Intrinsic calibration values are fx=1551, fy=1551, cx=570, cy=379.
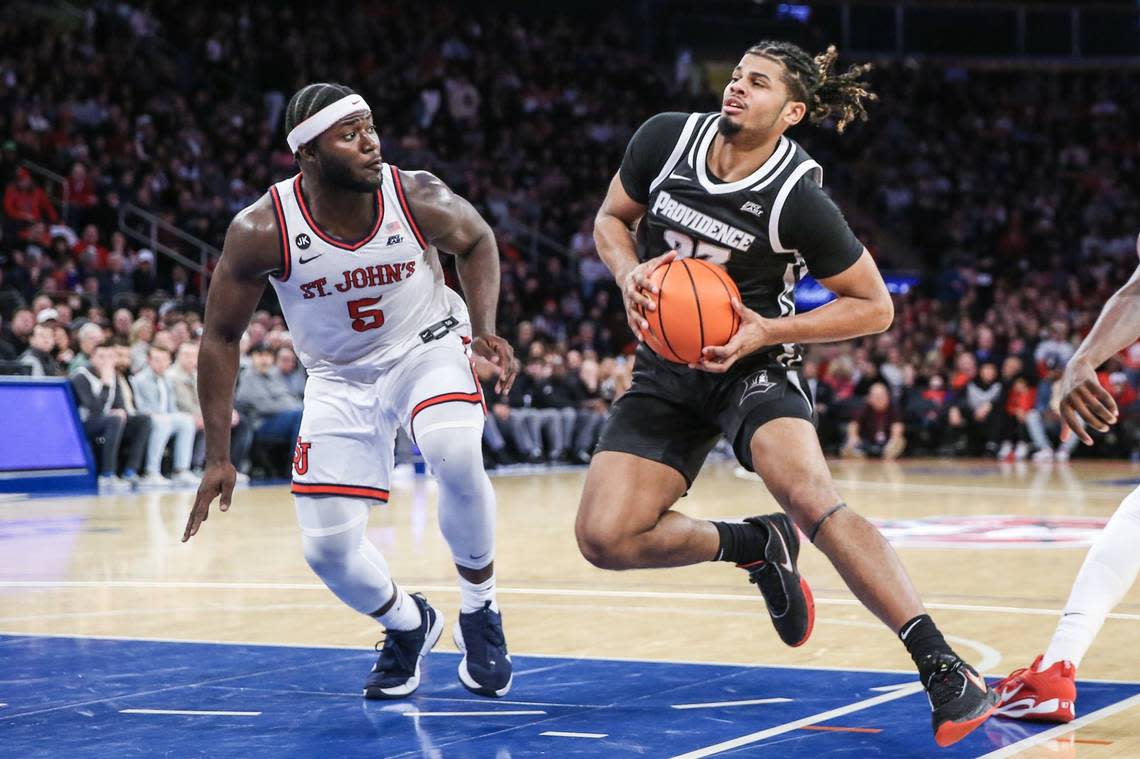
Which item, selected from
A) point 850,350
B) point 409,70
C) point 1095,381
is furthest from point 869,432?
Result: point 1095,381

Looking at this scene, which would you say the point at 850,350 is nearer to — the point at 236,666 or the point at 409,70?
the point at 409,70

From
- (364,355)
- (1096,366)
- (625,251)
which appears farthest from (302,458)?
(1096,366)

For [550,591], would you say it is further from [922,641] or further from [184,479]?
[184,479]

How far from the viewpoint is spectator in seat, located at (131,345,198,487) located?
1496 centimetres

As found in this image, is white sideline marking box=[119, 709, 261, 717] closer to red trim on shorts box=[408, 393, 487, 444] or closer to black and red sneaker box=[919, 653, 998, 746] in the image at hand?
red trim on shorts box=[408, 393, 487, 444]

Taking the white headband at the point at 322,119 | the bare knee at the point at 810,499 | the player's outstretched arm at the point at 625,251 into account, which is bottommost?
the bare knee at the point at 810,499

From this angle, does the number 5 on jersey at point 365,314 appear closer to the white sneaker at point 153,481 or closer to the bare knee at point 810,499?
the bare knee at point 810,499

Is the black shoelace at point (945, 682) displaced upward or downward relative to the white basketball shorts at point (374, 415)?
downward

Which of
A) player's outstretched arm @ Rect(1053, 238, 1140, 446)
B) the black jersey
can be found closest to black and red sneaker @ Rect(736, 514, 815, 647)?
the black jersey

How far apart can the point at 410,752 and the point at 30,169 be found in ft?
52.6

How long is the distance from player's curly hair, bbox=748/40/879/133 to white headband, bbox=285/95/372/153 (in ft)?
4.41

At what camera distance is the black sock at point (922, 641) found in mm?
4457

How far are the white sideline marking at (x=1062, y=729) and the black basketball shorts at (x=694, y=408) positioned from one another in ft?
3.72

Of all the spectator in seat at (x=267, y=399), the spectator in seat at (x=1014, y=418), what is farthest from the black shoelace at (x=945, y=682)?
the spectator in seat at (x=1014, y=418)
